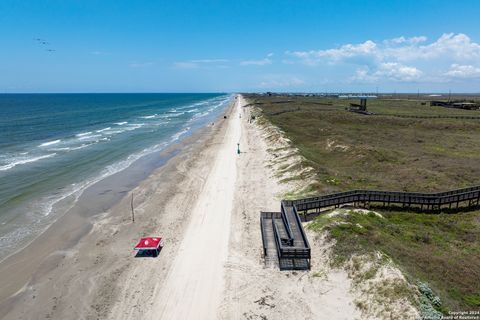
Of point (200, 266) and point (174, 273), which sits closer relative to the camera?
point (174, 273)

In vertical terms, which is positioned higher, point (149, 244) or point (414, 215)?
point (414, 215)

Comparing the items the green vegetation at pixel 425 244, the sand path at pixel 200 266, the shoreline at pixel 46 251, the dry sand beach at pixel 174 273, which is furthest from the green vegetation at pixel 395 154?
the shoreline at pixel 46 251

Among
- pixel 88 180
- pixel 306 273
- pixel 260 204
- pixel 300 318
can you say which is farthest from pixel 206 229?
pixel 88 180

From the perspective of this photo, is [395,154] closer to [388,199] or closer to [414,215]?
[388,199]

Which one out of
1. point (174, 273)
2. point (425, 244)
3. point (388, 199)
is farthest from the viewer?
point (388, 199)

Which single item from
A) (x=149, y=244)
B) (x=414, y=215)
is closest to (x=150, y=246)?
(x=149, y=244)

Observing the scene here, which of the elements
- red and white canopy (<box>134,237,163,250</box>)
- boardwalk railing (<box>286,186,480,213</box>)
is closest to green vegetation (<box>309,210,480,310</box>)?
boardwalk railing (<box>286,186,480,213</box>)

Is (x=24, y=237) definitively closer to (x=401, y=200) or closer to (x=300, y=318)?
(x=300, y=318)

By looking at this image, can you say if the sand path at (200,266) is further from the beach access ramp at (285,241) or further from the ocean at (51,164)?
the ocean at (51,164)
